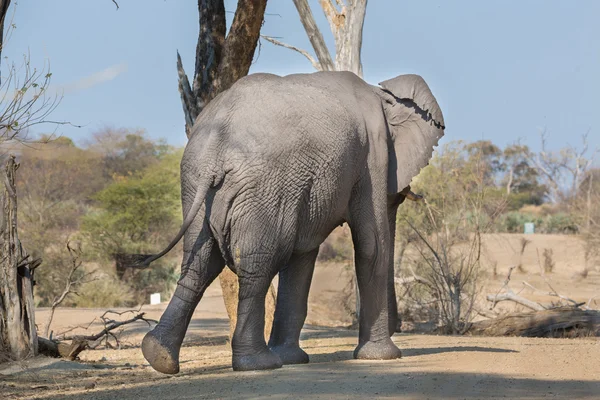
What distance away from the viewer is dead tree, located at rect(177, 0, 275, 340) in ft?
36.3

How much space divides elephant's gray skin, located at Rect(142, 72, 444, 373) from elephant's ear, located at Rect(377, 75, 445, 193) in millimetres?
418

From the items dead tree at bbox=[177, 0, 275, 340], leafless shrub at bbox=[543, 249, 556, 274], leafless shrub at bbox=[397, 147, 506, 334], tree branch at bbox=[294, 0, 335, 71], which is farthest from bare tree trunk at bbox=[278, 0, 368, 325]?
leafless shrub at bbox=[543, 249, 556, 274]

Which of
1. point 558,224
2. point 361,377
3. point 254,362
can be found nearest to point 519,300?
point 254,362

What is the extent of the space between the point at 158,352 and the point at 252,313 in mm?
811

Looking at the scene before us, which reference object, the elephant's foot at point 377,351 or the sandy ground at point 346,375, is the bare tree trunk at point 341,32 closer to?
the sandy ground at point 346,375

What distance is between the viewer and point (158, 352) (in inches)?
291

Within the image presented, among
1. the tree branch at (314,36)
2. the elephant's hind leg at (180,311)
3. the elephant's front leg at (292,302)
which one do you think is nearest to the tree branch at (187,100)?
the elephant's front leg at (292,302)

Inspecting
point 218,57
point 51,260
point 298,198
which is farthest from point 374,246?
point 51,260

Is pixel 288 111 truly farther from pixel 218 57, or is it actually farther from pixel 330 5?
pixel 330 5

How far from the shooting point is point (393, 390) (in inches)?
247

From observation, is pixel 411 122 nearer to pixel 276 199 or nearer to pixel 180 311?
pixel 276 199

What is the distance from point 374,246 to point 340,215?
A: 51 cm

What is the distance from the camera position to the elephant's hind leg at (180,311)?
7.40 m

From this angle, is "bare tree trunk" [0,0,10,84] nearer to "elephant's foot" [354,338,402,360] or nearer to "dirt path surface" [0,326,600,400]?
"dirt path surface" [0,326,600,400]
